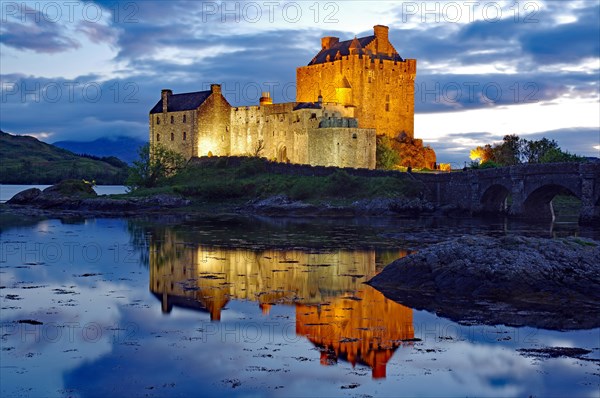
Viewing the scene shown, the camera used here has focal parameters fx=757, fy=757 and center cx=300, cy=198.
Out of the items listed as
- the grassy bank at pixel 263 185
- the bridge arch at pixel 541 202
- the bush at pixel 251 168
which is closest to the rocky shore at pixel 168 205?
the grassy bank at pixel 263 185

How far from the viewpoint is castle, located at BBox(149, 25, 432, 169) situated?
188 ft

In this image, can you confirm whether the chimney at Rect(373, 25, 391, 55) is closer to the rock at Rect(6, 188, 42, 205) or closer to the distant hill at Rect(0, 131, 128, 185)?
the rock at Rect(6, 188, 42, 205)

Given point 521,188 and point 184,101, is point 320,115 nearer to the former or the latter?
point 184,101

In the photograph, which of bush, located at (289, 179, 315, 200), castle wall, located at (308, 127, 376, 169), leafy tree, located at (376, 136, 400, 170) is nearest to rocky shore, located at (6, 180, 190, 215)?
bush, located at (289, 179, 315, 200)

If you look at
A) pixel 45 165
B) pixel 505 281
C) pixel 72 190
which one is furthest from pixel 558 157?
pixel 45 165

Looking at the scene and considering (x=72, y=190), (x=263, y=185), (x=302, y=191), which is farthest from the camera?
(x=72, y=190)

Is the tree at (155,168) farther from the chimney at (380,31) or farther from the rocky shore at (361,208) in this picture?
the chimney at (380,31)

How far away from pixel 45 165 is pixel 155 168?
91.1 metres

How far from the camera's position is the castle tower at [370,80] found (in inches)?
2739

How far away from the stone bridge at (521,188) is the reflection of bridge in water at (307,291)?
1671 cm

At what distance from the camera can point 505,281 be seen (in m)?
17.1

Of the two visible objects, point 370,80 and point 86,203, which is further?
point 370,80

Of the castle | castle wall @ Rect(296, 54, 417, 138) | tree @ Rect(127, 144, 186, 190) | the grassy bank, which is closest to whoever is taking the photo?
the grassy bank

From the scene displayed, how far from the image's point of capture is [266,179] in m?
56.2
